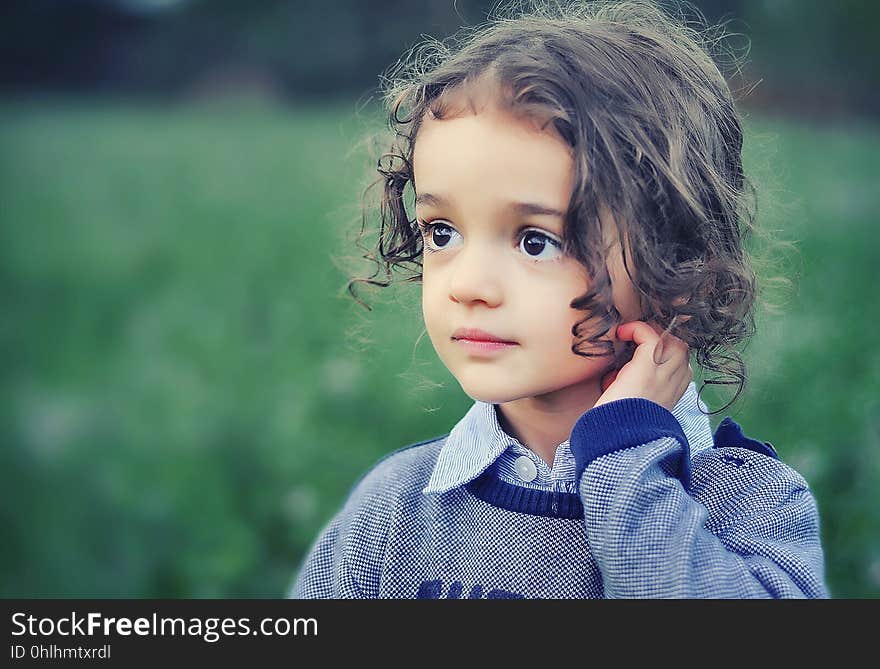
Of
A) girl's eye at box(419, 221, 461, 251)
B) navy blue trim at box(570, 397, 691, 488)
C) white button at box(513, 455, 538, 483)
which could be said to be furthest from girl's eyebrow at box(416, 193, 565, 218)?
white button at box(513, 455, 538, 483)

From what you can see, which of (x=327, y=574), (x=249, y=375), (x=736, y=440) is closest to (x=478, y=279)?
(x=736, y=440)

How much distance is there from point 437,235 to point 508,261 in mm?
165

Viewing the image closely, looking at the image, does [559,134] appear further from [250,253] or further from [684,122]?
[250,253]

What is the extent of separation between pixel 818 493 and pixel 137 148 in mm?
6021

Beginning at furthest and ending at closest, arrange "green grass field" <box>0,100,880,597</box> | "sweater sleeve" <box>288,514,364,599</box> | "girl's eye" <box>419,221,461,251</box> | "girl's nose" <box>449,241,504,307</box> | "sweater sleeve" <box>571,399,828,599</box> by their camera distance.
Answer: "green grass field" <box>0,100,880,597</box> → "sweater sleeve" <box>288,514,364,599</box> → "girl's eye" <box>419,221,461,251</box> → "girl's nose" <box>449,241,504,307</box> → "sweater sleeve" <box>571,399,828,599</box>

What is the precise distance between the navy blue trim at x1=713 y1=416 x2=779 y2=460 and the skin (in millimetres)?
170

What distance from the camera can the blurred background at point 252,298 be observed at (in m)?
3.02

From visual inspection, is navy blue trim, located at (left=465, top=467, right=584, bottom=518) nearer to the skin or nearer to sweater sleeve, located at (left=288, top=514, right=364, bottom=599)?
the skin

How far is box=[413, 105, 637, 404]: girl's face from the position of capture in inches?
60.9

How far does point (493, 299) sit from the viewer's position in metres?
1.56

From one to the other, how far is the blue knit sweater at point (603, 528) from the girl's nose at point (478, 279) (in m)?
0.24

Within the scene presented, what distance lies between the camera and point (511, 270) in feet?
5.14

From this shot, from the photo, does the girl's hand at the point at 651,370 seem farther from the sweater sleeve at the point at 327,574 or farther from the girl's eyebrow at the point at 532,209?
the sweater sleeve at the point at 327,574

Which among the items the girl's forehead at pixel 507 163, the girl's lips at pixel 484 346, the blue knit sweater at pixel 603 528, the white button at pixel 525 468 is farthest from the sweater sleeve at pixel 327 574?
the girl's forehead at pixel 507 163
